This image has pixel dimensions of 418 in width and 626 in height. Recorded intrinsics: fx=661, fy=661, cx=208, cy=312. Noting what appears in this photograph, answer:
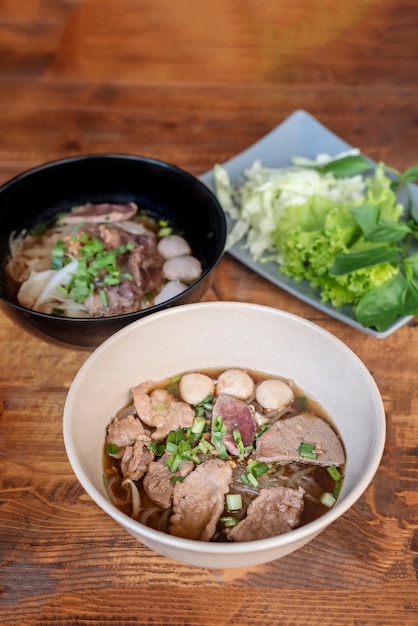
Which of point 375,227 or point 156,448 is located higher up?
point 375,227

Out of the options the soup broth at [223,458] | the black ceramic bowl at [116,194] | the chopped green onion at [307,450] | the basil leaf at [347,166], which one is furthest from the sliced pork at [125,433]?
the basil leaf at [347,166]

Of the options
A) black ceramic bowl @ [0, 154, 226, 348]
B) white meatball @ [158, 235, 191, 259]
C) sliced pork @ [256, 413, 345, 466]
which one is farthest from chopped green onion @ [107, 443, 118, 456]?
white meatball @ [158, 235, 191, 259]

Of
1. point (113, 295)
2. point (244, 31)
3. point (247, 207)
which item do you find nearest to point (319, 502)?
point (113, 295)

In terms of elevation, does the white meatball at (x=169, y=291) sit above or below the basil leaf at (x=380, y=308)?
above

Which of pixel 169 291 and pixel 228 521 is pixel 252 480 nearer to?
pixel 228 521

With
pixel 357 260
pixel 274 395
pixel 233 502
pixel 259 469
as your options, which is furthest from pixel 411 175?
pixel 233 502

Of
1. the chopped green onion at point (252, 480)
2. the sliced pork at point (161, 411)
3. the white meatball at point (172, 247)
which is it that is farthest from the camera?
the white meatball at point (172, 247)

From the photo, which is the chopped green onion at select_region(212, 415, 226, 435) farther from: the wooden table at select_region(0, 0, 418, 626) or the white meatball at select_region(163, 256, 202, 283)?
the white meatball at select_region(163, 256, 202, 283)

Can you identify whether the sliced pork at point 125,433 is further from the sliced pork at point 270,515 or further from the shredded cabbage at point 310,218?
the shredded cabbage at point 310,218
